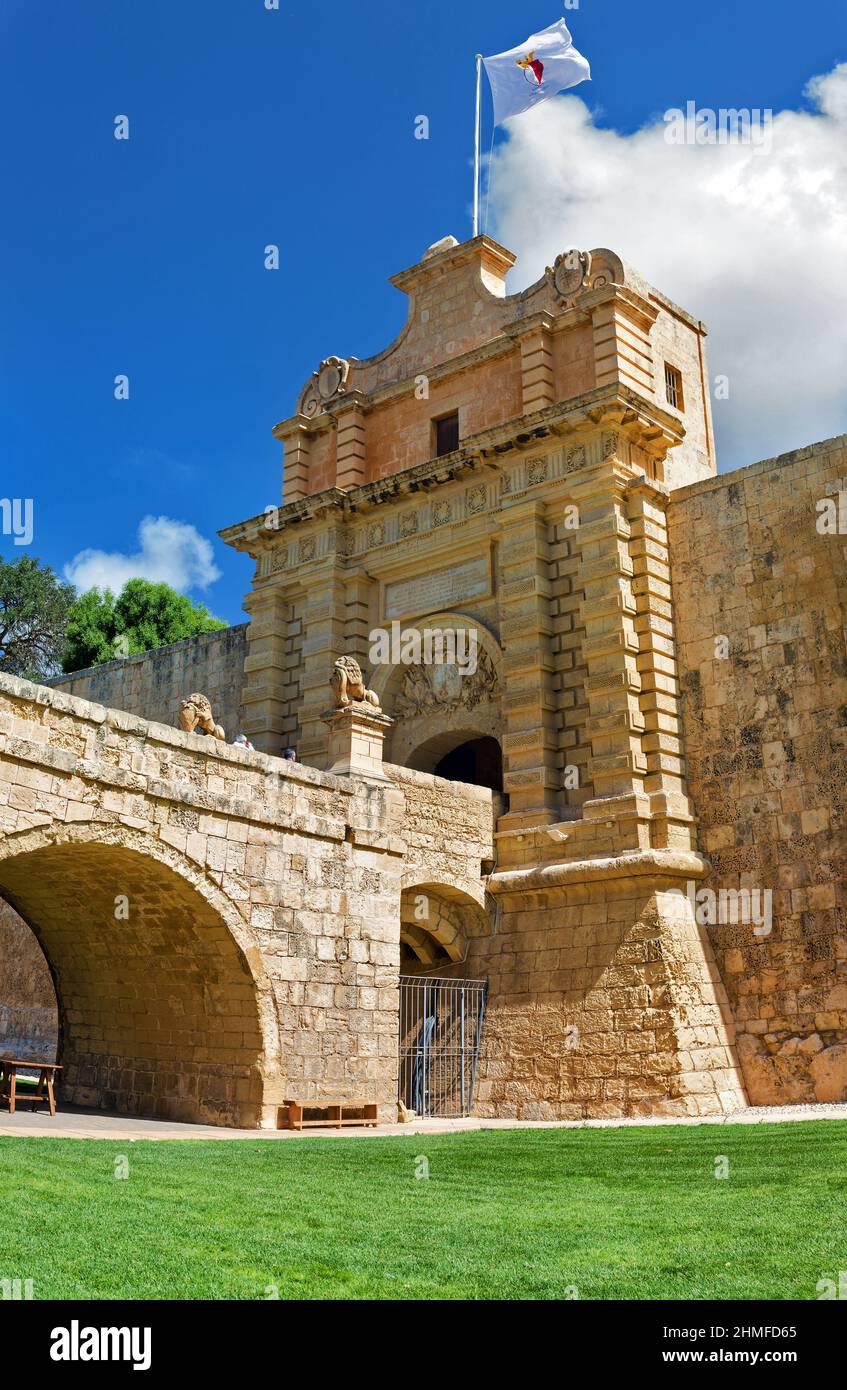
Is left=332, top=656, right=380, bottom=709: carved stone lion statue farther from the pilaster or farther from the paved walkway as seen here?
the paved walkway

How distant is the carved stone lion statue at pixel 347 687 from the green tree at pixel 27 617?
72.8 ft

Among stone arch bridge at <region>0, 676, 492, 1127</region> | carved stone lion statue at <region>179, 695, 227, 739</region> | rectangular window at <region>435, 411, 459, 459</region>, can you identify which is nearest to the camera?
stone arch bridge at <region>0, 676, 492, 1127</region>

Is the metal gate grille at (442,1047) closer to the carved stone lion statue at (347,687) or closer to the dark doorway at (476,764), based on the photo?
the carved stone lion statue at (347,687)

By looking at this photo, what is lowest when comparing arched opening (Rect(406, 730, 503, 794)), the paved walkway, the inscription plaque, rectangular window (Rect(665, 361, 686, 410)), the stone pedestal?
the paved walkway

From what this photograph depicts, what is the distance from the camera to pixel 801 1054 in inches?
511

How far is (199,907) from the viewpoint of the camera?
37.7 ft

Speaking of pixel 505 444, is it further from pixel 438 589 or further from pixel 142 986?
pixel 142 986

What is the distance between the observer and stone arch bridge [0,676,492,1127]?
414 inches

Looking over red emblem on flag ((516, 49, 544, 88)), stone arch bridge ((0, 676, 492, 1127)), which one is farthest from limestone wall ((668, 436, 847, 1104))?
red emblem on flag ((516, 49, 544, 88))

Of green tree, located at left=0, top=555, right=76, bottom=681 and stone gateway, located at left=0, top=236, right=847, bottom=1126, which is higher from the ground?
green tree, located at left=0, top=555, right=76, bottom=681

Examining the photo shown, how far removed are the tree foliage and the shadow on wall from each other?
1399 cm

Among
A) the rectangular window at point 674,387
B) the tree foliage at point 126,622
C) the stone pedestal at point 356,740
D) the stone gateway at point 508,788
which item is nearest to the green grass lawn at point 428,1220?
the stone gateway at point 508,788

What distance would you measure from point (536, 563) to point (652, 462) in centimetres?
217

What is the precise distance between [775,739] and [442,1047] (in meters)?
5.47
